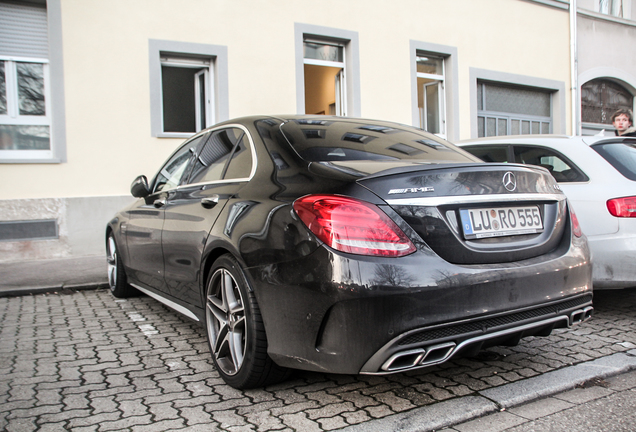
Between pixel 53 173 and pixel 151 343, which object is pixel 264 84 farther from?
pixel 151 343

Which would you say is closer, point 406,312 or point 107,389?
point 406,312

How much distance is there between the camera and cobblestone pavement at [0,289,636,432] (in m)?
2.56

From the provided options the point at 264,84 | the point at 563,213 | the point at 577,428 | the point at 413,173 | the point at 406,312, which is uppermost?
the point at 264,84

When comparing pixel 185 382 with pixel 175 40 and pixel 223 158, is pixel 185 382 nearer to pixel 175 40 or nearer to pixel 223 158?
pixel 223 158

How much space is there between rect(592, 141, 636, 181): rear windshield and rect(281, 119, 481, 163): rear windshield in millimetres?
1653

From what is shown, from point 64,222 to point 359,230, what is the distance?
7.10 metres

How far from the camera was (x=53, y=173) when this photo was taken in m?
8.14

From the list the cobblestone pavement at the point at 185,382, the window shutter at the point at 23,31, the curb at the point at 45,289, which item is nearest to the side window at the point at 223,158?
the cobblestone pavement at the point at 185,382

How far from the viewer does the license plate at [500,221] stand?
97.0 inches

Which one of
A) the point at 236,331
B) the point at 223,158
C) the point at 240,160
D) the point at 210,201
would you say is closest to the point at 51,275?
the point at 223,158

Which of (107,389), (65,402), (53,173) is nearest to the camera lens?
(65,402)

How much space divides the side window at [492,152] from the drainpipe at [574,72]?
10055mm

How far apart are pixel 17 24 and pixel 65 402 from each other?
730 cm

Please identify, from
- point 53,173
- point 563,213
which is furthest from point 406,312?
point 53,173
